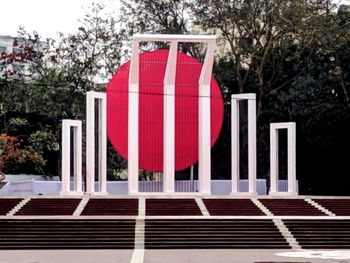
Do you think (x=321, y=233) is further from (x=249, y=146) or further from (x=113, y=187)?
(x=113, y=187)

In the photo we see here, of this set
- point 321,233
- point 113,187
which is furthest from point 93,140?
point 321,233

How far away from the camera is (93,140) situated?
30328mm

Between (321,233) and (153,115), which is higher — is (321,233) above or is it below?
below

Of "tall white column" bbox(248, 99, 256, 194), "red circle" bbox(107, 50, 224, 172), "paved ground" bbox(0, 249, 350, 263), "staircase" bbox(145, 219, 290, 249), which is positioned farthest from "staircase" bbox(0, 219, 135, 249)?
"tall white column" bbox(248, 99, 256, 194)

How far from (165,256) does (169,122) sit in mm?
11807

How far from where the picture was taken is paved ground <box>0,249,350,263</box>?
18.2 m

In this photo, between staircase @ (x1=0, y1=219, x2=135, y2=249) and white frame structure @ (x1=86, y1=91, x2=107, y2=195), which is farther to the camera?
white frame structure @ (x1=86, y1=91, x2=107, y2=195)

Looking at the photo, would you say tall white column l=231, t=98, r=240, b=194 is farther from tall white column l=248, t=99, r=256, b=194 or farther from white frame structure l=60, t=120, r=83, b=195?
white frame structure l=60, t=120, r=83, b=195

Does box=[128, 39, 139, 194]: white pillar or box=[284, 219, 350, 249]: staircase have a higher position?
box=[128, 39, 139, 194]: white pillar

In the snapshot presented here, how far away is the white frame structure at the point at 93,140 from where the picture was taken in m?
30.2

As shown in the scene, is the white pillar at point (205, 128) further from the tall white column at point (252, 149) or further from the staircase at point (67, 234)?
the staircase at point (67, 234)

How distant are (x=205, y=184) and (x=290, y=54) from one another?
1184 centimetres

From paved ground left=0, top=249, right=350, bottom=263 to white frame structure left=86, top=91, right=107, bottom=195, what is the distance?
374 inches

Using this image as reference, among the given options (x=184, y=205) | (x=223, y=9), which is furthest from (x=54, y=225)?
(x=223, y=9)
